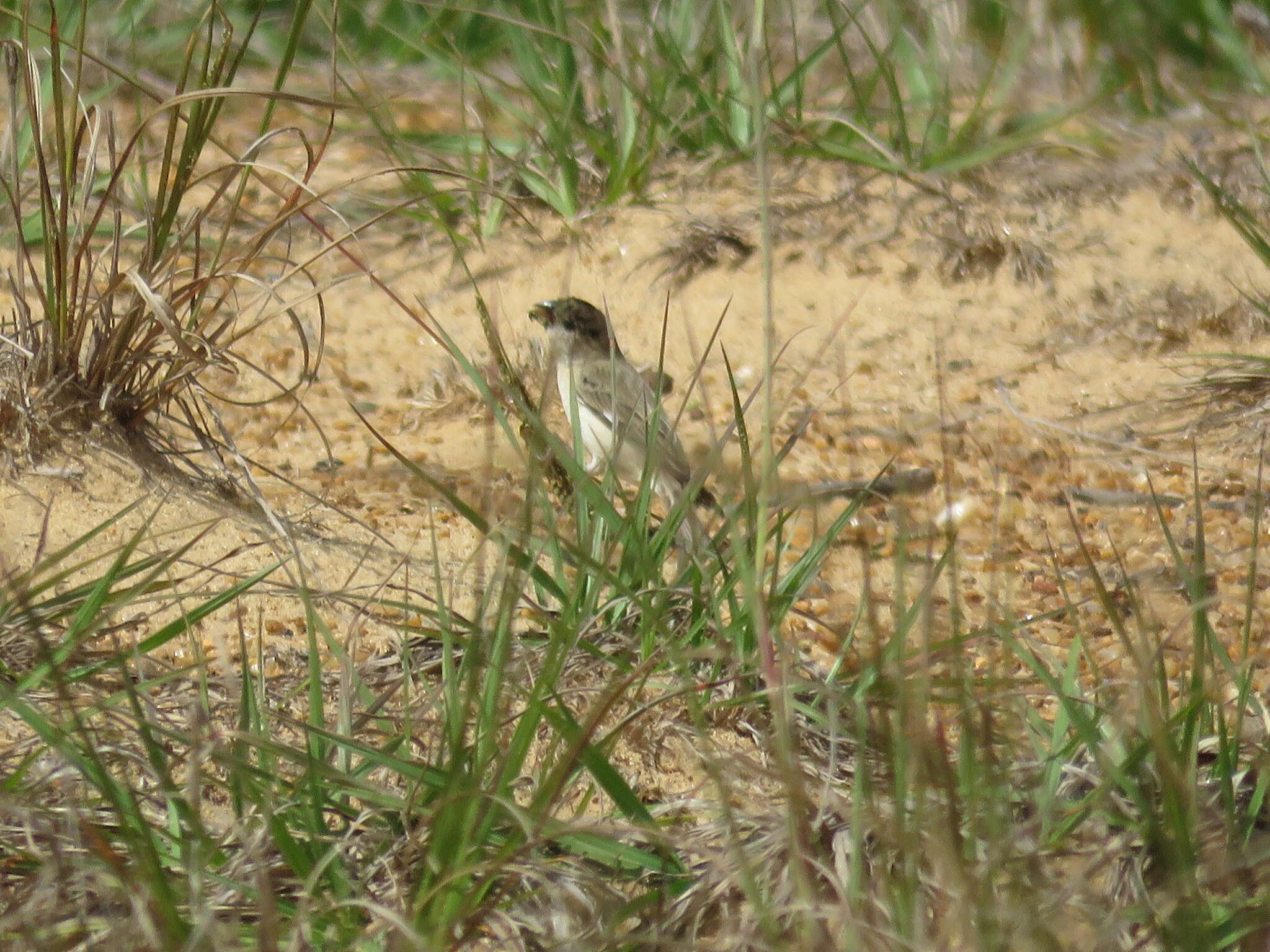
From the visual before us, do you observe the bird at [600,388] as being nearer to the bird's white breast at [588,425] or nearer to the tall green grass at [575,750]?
the bird's white breast at [588,425]

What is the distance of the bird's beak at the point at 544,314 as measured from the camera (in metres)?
5.51

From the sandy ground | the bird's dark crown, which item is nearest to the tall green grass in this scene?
the sandy ground

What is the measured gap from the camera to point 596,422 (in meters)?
6.29

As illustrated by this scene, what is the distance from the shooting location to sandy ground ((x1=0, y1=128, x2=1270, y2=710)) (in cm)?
375

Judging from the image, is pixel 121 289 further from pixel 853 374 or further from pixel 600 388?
pixel 853 374

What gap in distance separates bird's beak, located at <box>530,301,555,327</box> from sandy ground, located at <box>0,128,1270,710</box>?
0.16m

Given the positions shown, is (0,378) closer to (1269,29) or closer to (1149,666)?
(1149,666)

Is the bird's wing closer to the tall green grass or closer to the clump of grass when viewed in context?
→ the tall green grass

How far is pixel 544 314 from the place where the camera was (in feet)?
18.4

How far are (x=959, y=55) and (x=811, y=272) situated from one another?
2.30 meters

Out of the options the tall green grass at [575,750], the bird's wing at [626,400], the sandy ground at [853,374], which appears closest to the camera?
the tall green grass at [575,750]

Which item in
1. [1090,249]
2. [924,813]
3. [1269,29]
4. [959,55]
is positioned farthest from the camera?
[1269,29]

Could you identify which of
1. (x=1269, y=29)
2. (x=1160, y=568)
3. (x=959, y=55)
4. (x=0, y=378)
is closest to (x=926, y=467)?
(x=1160, y=568)

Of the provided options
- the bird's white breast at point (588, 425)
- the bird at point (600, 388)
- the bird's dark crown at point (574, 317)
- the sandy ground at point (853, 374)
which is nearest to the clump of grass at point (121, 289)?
the sandy ground at point (853, 374)
